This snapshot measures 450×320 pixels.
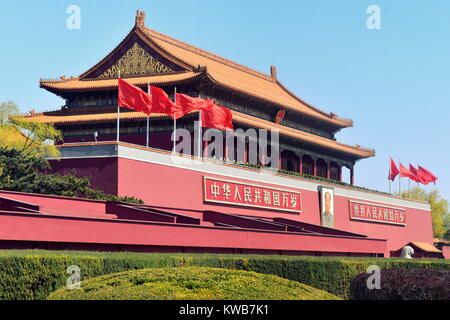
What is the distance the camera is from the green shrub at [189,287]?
372 inches

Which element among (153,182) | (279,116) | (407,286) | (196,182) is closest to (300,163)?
(279,116)

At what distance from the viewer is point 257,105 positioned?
44.4 meters

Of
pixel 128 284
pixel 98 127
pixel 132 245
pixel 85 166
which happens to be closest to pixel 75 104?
pixel 98 127

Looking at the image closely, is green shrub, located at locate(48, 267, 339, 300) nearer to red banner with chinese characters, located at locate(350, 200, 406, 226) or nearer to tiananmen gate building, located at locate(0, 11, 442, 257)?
tiananmen gate building, located at locate(0, 11, 442, 257)

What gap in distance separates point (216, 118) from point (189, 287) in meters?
25.5

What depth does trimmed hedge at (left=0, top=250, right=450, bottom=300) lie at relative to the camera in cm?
1327

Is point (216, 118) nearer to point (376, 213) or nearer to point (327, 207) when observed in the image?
point (327, 207)

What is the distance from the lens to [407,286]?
1507 cm

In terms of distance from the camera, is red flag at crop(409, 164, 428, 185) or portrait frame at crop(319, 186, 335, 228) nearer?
portrait frame at crop(319, 186, 335, 228)

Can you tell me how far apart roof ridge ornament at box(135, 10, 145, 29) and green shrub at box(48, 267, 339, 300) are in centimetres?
3154

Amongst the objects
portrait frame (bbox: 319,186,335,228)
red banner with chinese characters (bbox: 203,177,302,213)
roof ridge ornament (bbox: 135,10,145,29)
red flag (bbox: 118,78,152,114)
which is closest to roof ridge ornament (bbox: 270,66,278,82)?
portrait frame (bbox: 319,186,335,228)

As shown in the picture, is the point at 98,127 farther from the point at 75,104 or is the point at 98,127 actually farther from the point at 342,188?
the point at 342,188
